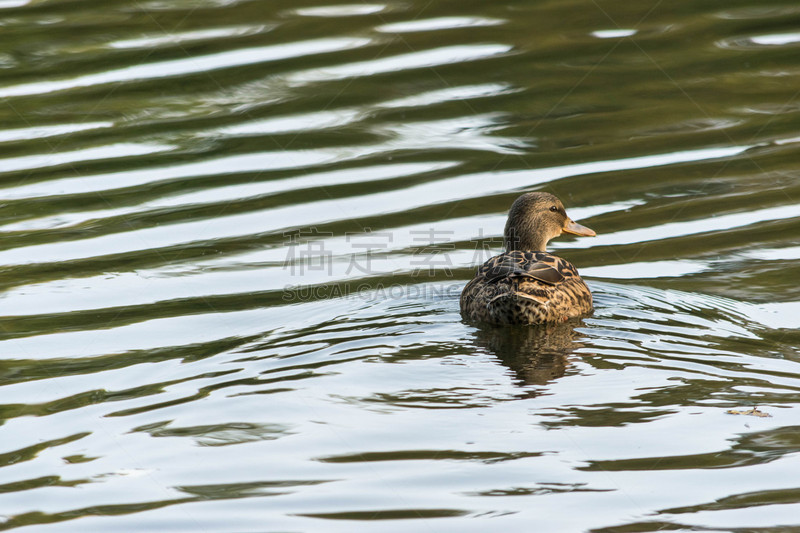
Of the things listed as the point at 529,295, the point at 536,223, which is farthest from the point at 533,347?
the point at 536,223

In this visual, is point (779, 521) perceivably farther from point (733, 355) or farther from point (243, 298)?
point (243, 298)

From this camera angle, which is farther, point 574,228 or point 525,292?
point 574,228

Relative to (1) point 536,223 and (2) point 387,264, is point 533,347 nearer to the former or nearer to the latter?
(1) point 536,223

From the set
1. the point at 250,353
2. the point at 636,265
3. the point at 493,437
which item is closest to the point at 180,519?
the point at 493,437

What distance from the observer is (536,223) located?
8484 mm

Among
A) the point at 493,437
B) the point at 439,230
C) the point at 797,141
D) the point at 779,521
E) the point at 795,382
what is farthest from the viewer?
the point at 797,141

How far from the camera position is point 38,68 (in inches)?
460

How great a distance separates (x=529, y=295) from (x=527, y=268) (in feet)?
0.73

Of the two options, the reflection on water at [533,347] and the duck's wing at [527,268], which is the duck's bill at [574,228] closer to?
the duck's wing at [527,268]

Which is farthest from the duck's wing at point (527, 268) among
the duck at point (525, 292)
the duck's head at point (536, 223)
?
the duck's head at point (536, 223)

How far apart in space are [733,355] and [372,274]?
10.2ft

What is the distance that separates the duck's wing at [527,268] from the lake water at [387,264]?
363 mm

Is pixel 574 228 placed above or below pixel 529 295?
above

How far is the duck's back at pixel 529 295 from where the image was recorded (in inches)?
287
